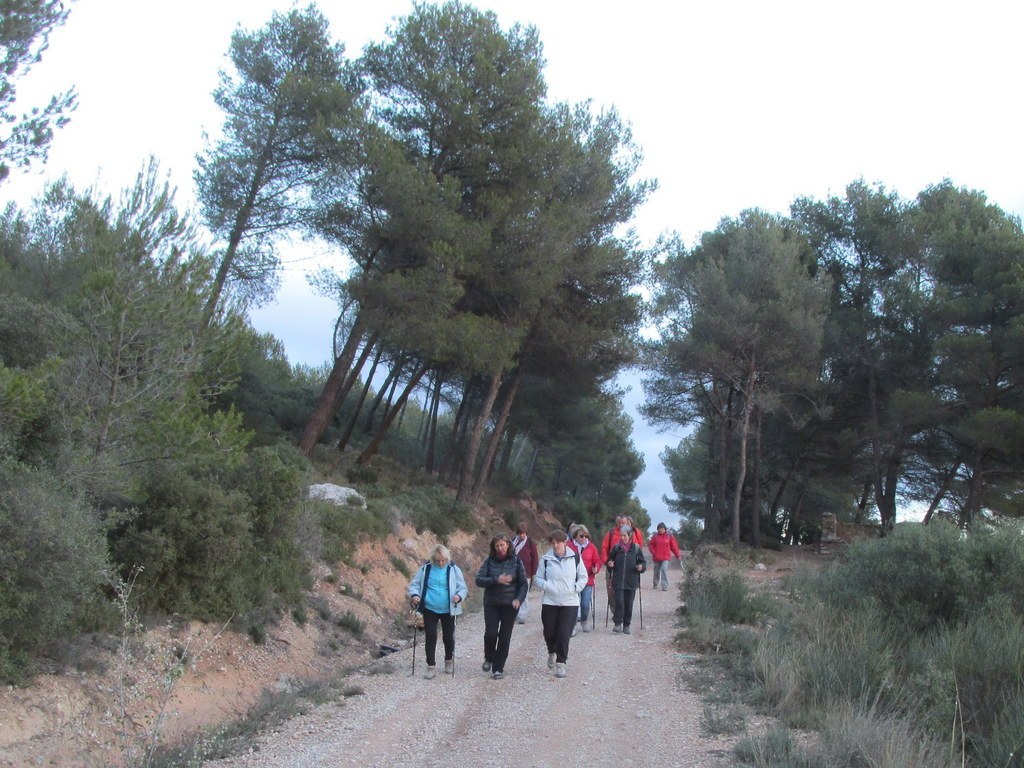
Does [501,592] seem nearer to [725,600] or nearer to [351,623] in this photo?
[351,623]

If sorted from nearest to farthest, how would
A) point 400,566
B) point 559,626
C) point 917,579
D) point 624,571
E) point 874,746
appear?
point 874,746
point 559,626
point 917,579
point 624,571
point 400,566

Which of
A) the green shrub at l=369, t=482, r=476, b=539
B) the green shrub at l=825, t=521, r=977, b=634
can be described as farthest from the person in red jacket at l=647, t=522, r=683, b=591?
the green shrub at l=369, t=482, r=476, b=539

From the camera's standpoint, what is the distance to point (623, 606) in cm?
1384

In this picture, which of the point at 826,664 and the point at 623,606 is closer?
the point at 826,664

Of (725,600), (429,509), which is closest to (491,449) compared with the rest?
(429,509)

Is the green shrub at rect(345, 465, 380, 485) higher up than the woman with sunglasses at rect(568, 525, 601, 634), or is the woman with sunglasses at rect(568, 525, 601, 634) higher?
the green shrub at rect(345, 465, 380, 485)

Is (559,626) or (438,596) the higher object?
(438,596)

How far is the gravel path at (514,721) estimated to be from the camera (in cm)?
716

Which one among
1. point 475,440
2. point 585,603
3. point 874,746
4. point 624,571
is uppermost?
point 475,440

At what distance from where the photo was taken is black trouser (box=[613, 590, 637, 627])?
13.8 metres

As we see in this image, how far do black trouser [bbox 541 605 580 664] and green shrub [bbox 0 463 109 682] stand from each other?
517cm

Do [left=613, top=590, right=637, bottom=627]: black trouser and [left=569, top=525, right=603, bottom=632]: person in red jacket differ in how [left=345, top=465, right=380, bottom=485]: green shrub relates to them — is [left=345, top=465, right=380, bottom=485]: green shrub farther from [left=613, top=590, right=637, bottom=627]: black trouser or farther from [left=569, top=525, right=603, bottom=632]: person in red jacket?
[left=613, top=590, right=637, bottom=627]: black trouser

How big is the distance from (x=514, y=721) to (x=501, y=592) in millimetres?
2261

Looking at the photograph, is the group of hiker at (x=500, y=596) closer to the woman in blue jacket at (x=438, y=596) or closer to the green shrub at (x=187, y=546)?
the woman in blue jacket at (x=438, y=596)
